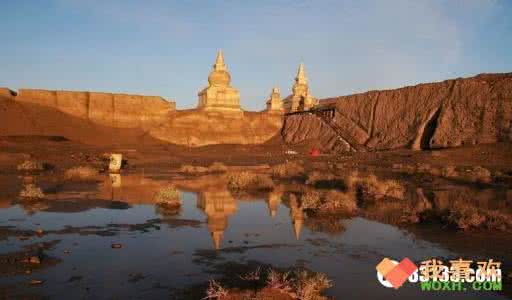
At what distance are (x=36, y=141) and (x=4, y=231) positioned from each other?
32520mm

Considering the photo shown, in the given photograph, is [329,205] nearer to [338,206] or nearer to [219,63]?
[338,206]

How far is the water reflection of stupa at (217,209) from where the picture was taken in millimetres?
9096

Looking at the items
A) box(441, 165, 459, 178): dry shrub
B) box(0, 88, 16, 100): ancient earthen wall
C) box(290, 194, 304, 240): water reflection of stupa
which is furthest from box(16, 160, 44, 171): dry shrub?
box(0, 88, 16, 100): ancient earthen wall

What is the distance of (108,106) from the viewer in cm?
5050

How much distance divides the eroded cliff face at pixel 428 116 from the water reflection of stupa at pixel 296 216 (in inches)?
810

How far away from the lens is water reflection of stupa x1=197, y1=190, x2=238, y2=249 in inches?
358

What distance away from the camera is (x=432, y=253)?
747 centimetres

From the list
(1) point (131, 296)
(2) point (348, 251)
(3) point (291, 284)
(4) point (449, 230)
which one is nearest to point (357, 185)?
(4) point (449, 230)

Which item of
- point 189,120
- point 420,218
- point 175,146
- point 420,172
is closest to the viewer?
point 420,218

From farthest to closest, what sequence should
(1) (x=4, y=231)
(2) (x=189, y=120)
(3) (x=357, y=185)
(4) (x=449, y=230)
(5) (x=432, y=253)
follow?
(2) (x=189, y=120)
(3) (x=357, y=185)
(4) (x=449, y=230)
(1) (x=4, y=231)
(5) (x=432, y=253)

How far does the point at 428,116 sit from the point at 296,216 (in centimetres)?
2730

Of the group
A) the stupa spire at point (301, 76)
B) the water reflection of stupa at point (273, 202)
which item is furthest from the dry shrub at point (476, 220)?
the stupa spire at point (301, 76)

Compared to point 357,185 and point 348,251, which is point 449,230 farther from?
point 357,185

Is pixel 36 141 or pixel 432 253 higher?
pixel 36 141
